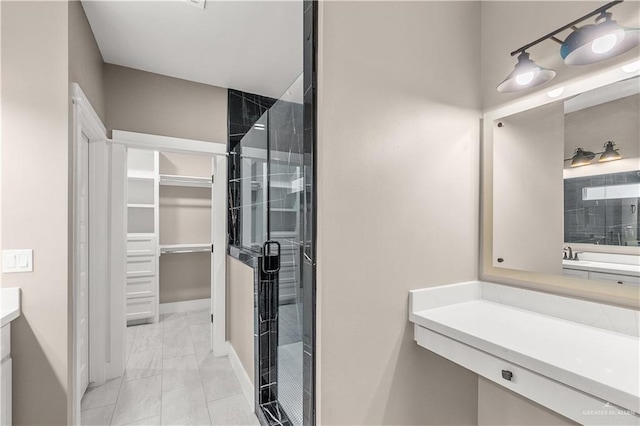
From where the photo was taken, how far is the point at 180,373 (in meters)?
2.52

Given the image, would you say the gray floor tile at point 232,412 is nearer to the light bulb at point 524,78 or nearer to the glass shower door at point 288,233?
the glass shower door at point 288,233

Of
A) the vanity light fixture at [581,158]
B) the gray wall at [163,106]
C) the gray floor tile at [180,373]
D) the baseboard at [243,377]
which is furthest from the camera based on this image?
the gray wall at [163,106]

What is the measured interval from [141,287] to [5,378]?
95.0 inches

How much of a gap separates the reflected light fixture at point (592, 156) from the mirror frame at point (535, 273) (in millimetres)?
251

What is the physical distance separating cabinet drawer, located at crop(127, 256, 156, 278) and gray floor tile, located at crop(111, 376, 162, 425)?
1.56 metres

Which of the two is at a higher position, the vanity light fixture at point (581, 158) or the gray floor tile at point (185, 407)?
the vanity light fixture at point (581, 158)

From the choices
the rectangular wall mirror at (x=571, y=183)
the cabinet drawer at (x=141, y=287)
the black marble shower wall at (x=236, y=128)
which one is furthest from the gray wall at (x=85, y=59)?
the rectangular wall mirror at (x=571, y=183)

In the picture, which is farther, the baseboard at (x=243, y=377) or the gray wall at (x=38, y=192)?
the baseboard at (x=243, y=377)

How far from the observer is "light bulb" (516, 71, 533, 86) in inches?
53.5

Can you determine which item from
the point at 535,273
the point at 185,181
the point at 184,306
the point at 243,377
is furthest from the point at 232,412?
the point at 185,181

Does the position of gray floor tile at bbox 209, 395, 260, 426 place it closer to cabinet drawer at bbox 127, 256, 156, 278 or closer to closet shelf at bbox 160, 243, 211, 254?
cabinet drawer at bbox 127, 256, 156, 278

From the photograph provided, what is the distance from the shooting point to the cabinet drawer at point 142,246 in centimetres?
367

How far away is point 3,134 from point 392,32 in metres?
2.00

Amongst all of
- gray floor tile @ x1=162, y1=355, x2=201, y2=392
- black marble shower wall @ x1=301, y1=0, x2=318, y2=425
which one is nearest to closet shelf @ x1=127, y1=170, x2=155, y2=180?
gray floor tile @ x1=162, y1=355, x2=201, y2=392
